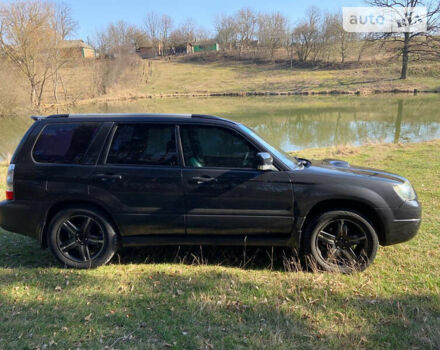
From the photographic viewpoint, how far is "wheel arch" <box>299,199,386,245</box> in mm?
3867

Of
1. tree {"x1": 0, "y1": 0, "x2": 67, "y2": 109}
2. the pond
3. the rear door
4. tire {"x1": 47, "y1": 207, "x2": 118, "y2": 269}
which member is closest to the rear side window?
the rear door

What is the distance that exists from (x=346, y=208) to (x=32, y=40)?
37.5 meters

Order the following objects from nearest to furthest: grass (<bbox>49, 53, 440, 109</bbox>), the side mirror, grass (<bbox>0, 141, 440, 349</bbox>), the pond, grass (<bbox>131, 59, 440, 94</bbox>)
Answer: grass (<bbox>0, 141, 440, 349</bbox>), the side mirror, the pond, grass (<bbox>49, 53, 440, 109</bbox>), grass (<bbox>131, 59, 440, 94</bbox>)

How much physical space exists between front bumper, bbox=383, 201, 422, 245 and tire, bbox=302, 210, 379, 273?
0.67 feet

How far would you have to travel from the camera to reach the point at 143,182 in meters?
3.87

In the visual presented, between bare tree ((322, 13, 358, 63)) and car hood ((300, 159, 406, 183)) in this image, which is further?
bare tree ((322, 13, 358, 63))

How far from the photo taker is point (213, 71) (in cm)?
7281

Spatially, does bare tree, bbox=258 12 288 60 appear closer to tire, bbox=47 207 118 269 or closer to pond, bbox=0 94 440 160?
pond, bbox=0 94 440 160

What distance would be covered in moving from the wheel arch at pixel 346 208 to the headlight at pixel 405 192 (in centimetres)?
36

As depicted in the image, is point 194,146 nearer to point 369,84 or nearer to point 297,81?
point 369,84

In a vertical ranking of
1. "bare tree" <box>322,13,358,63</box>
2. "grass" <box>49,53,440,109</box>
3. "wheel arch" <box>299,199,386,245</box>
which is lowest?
"wheel arch" <box>299,199,386,245</box>

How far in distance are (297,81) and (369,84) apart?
1154cm

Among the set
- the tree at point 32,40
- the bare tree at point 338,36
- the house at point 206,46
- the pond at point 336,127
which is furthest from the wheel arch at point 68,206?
the house at point 206,46

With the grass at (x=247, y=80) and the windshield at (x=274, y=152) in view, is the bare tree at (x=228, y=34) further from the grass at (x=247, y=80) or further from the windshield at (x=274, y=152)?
the windshield at (x=274, y=152)
